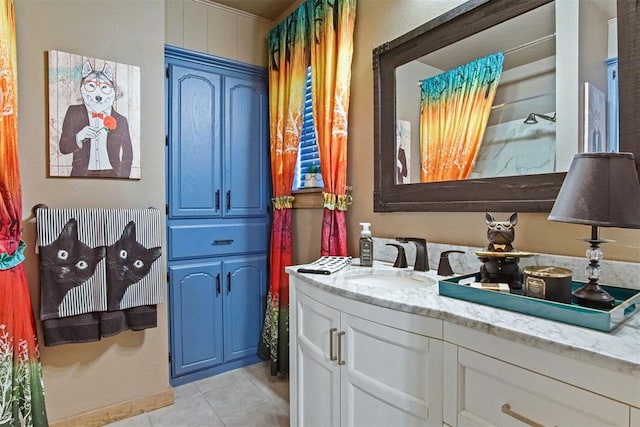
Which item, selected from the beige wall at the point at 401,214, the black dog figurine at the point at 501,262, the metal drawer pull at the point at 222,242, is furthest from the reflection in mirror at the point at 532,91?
the metal drawer pull at the point at 222,242

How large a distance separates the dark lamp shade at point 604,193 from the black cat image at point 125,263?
192cm

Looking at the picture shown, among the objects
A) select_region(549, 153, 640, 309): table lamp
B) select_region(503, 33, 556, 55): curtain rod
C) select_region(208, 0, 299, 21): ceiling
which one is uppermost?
select_region(208, 0, 299, 21): ceiling

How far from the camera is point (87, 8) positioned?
1.88m

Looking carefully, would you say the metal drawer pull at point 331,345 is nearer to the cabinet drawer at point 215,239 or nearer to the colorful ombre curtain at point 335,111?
the colorful ombre curtain at point 335,111

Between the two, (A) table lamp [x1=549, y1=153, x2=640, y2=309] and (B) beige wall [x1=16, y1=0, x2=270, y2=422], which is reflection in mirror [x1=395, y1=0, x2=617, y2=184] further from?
(B) beige wall [x1=16, y1=0, x2=270, y2=422]

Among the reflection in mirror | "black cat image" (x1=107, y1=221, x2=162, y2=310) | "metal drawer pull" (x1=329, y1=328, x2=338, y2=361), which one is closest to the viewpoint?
the reflection in mirror

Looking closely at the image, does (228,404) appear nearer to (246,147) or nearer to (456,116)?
(246,147)

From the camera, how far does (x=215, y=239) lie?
250 cm

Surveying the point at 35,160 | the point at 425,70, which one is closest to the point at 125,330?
the point at 35,160

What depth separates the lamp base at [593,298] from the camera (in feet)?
2.90

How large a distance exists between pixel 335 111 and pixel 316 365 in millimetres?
1316

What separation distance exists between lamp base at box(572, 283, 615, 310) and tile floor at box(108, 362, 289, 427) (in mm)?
1621

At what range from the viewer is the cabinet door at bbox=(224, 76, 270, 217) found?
8.39 feet

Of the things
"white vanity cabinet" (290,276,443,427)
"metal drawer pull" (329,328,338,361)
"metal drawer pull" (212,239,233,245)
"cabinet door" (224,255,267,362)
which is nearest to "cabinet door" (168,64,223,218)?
"metal drawer pull" (212,239,233,245)
